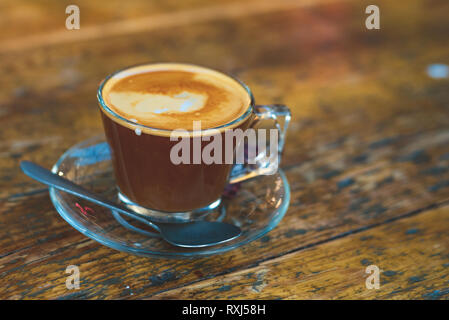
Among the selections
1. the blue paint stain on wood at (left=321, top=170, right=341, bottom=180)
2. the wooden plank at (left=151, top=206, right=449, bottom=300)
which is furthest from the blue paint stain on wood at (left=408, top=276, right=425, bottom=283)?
the blue paint stain on wood at (left=321, top=170, right=341, bottom=180)

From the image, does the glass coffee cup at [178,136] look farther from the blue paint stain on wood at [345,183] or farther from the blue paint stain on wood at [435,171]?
the blue paint stain on wood at [435,171]

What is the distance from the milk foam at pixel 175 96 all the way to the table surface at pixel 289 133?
17 cm

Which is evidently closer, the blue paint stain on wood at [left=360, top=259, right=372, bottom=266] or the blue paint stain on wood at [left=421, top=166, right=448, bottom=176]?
the blue paint stain on wood at [left=360, top=259, right=372, bottom=266]

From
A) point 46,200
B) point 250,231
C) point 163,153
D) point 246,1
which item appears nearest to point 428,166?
point 250,231

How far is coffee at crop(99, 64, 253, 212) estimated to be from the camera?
660 millimetres

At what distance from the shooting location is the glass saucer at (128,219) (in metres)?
0.64

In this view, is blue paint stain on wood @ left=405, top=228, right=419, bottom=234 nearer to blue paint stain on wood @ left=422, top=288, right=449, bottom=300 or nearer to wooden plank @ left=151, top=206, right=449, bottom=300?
wooden plank @ left=151, top=206, right=449, bottom=300

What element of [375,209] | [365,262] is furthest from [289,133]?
[365,262]

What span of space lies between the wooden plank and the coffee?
0.14 m

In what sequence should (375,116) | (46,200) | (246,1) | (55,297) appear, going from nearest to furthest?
1. (55,297)
2. (46,200)
3. (375,116)
4. (246,1)

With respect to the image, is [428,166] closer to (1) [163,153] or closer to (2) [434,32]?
(1) [163,153]

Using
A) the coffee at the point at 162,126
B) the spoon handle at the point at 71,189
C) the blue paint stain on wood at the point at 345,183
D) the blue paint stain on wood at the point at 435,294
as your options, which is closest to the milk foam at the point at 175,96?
the coffee at the point at 162,126

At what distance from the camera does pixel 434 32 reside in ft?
4.69

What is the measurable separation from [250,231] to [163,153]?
0.16m
